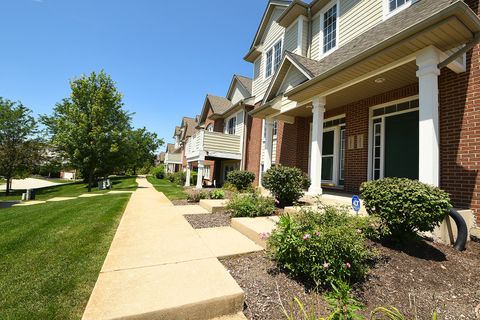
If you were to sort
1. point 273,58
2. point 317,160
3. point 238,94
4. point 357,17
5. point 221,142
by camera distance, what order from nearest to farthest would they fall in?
1. point 317,160
2. point 357,17
3. point 273,58
4. point 221,142
5. point 238,94

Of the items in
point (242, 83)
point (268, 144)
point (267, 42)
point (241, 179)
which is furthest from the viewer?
point (242, 83)

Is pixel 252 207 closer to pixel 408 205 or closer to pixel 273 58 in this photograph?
pixel 408 205

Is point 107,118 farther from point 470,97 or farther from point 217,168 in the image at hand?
point 470,97

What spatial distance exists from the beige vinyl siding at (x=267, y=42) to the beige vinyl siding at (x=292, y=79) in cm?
389

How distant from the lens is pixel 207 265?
3229mm

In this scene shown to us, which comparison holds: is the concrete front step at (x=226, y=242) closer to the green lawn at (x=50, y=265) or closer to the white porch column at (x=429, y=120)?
the green lawn at (x=50, y=265)

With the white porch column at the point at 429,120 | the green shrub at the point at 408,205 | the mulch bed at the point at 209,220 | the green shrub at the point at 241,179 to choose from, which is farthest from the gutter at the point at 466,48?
the green shrub at the point at 241,179

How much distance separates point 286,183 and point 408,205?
3283 millimetres

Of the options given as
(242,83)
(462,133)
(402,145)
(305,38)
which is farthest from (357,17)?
(242,83)

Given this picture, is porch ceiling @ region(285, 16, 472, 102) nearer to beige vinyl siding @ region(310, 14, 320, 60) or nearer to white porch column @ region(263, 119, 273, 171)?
white porch column @ region(263, 119, 273, 171)

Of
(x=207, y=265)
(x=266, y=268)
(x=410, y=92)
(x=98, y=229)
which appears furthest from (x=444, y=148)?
(x=98, y=229)

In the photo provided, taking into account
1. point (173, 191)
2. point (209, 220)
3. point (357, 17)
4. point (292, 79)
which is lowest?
point (173, 191)

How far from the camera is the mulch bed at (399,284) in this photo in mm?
2553

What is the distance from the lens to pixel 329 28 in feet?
31.8
